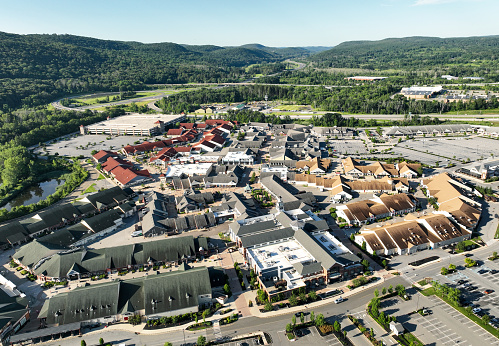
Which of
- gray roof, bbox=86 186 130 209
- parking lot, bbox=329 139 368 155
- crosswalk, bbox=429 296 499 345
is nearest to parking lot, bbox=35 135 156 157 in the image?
gray roof, bbox=86 186 130 209

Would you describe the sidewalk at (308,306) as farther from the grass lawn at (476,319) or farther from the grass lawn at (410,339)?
the grass lawn at (410,339)

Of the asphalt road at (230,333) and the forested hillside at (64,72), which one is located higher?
the forested hillside at (64,72)

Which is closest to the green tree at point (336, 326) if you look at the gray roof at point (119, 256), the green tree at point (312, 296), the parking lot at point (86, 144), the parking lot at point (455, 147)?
the green tree at point (312, 296)

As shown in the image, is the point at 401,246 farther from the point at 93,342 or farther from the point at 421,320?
the point at 93,342

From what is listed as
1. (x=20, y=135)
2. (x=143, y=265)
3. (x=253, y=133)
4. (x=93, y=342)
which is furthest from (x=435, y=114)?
(x=20, y=135)

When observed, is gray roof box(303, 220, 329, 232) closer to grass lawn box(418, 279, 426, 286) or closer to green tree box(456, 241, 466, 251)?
grass lawn box(418, 279, 426, 286)

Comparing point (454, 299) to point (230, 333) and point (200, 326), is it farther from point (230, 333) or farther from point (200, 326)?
point (200, 326)
